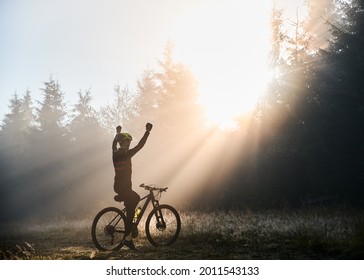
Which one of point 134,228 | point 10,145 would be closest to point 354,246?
point 134,228

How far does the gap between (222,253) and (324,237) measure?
2282mm

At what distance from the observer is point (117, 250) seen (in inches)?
308

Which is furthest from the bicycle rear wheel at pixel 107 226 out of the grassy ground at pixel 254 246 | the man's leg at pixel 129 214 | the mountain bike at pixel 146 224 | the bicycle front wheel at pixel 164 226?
the bicycle front wheel at pixel 164 226

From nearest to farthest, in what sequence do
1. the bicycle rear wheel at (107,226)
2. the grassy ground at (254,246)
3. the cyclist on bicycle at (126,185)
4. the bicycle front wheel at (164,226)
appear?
the grassy ground at (254,246)
the bicycle rear wheel at (107,226)
the cyclist on bicycle at (126,185)
the bicycle front wheel at (164,226)

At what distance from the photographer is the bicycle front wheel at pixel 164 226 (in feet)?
26.4

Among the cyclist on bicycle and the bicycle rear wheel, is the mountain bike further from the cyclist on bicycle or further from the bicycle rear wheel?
the cyclist on bicycle

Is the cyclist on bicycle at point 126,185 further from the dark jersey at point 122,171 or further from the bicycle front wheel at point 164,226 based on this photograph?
the bicycle front wheel at point 164,226

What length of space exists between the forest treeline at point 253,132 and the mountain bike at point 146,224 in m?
9.87

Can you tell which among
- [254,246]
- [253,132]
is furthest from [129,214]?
[253,132]

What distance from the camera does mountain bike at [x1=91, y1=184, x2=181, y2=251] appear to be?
762cm

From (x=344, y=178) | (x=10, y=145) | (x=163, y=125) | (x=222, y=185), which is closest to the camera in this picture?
(x=344, y=178)
